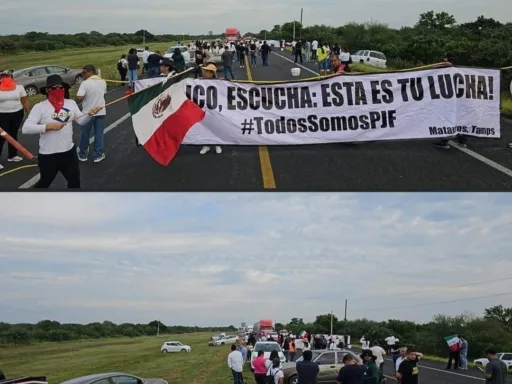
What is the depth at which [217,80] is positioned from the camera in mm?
11930

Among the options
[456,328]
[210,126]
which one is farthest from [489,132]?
[456,328]

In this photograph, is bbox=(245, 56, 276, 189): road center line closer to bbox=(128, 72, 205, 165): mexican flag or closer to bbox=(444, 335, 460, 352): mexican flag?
bbox=(128, 72, 205, 165): mexican flag

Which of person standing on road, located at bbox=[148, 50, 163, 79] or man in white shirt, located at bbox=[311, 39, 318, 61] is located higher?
man in white shirt, located at bbox=[311, 39, 318, 61]

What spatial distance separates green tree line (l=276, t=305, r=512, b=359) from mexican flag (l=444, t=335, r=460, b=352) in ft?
66.4

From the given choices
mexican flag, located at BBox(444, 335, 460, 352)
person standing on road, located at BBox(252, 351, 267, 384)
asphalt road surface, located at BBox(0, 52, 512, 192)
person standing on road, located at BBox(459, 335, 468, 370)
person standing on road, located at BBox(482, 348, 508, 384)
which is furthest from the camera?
person standing on road, located at BBox(459, 335, 468, 370)

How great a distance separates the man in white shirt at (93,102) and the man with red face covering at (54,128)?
309 centimetres

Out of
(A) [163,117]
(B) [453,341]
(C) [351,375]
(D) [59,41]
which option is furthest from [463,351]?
(D) [59,41]

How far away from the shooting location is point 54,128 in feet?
25.6

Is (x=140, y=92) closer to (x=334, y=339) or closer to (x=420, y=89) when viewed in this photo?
(x=420, y=89)

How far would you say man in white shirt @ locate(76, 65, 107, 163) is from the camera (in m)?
11.3

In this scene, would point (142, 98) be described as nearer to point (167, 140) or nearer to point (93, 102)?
point (167, 140)

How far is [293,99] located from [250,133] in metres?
1.04

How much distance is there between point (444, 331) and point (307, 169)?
172ft

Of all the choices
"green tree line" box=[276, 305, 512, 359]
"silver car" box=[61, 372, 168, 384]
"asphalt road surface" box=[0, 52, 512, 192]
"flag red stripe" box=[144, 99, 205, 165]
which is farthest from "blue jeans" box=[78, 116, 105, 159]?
"green tree line" box=[276, 305, 512, 359]
